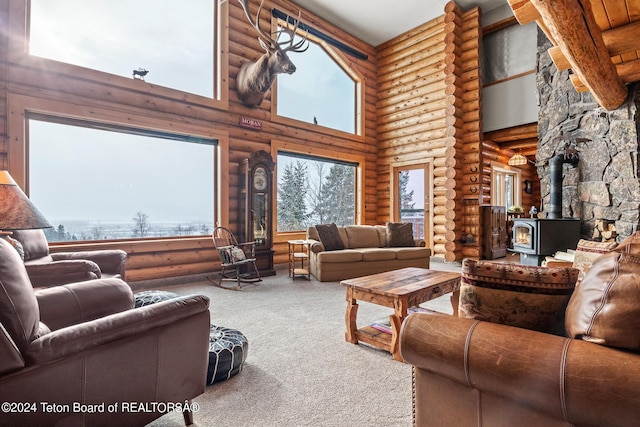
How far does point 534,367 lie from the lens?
0.95m

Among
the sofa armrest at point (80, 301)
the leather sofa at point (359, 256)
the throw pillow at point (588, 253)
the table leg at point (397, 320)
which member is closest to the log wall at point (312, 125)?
the leather sofa at point (359, 256)

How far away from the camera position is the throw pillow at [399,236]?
5527 mm

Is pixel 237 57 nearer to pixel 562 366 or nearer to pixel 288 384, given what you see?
pixel 288 384

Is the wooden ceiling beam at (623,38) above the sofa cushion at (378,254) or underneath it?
above

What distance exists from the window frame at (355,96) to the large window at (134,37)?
111cm

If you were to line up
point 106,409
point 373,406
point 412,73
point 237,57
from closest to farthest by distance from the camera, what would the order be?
point 106,409
point 373,406
point 237,57
point 412,73

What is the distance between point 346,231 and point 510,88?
4254 millimetres

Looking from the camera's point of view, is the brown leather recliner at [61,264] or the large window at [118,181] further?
the large window at [118,181]

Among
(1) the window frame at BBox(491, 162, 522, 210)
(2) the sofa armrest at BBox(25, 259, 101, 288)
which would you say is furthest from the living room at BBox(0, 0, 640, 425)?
(2) the sofa armrest at BBox(25, 259, 101, 288)

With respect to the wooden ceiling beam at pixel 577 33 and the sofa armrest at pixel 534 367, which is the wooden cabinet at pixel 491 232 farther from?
the sofa armrest at pixel 534 367

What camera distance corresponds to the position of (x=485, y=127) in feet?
21.3

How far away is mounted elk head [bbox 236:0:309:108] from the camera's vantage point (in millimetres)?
4449

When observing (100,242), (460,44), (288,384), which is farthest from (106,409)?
(460,44)

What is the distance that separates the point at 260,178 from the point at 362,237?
1.99 m
